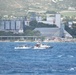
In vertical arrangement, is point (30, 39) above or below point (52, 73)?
below

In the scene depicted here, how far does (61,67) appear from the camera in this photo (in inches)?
1175

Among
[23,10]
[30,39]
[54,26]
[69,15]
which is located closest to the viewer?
[30,39]

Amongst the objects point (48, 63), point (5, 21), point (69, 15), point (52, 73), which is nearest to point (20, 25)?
point (5, 21)

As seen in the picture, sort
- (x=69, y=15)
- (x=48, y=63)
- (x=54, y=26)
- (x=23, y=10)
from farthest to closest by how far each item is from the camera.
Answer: (x=23, y=10) < (x=69, y=15) < (x=54, y=26) < (x=48, y=63)

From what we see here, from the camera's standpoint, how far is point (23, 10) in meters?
87.2

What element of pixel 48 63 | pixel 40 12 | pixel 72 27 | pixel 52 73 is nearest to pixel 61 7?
pixel 40 12

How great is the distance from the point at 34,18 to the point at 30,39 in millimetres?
11611

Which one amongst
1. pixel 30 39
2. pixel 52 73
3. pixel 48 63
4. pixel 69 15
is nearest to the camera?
pixel 52 73

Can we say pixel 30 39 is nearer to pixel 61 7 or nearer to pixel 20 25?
pixel 20 25

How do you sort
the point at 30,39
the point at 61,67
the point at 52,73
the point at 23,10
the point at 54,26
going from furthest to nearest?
the point at 23,10, the point at 54,26, the point at 30,39, the point at 61,67, the point at 52,73

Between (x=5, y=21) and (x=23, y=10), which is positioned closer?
(x=5, y=21)

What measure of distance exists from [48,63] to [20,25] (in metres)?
44.1

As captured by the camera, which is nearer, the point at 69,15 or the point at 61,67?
the point at 61,67

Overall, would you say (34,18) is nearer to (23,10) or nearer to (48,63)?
(23,10)
